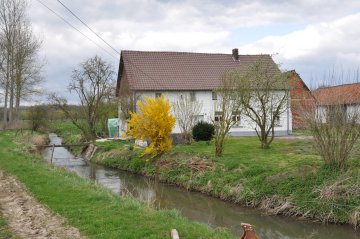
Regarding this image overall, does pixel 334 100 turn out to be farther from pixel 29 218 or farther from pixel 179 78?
pixel 179 78

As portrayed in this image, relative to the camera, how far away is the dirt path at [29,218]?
25.4 feet

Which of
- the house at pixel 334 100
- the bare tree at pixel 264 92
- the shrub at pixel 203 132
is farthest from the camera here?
the shrub at pixel 203 132

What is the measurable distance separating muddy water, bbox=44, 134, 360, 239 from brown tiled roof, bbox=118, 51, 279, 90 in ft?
42.9

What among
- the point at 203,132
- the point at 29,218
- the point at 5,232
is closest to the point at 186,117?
the point at 203,132

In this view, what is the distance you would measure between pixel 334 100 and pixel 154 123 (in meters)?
10.6

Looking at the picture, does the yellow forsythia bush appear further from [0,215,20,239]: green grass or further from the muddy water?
[0,215,20,239]: green grass

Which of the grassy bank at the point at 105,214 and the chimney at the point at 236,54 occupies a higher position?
the chimney at the point at 236,54

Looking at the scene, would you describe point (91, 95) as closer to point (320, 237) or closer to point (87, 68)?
point (87, 68)

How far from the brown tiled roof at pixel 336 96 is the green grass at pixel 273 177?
2154mm

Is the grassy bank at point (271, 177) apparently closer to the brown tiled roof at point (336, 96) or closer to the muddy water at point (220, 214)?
the muddy water at point (220, 214)

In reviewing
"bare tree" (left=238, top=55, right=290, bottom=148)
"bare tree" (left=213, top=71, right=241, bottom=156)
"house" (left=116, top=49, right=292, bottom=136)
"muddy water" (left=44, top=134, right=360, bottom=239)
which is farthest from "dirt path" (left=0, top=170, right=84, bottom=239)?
"house" (left=116, top=49, right=292, bottom=136)

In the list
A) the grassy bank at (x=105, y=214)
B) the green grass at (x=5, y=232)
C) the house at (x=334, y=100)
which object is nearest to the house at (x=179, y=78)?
the house at (x=334, y=100)

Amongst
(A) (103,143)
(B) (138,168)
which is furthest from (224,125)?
(A) (103,143)

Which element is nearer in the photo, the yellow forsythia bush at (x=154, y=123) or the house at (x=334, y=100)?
the house at (x=334, y=100)
